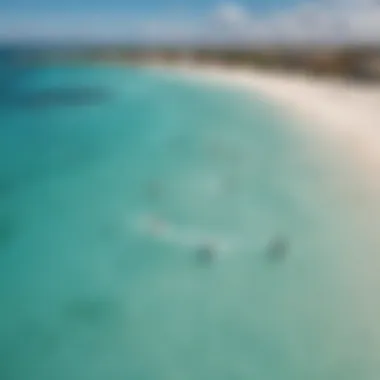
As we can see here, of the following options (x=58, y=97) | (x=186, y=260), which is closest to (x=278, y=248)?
(x=186, y=260)

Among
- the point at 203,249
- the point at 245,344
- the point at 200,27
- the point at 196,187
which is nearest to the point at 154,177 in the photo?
the point at 196,187

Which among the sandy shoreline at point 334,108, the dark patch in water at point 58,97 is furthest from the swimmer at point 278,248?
the dark patch in water at point 58,97

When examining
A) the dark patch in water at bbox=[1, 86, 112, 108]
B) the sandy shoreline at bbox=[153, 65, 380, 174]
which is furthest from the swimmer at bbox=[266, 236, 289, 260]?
the dark patch in water at bbox=[1, 86, 112, 108]

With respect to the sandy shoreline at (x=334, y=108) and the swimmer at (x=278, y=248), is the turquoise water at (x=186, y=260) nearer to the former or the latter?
the swimmer at (x=278, y=248)

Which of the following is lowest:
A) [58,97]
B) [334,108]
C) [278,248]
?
[278,248]

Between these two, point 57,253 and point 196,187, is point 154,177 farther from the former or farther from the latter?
point 57,253

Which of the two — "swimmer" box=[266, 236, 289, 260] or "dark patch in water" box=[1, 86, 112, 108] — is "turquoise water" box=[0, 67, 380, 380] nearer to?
"swimmer" box=[266, 236, 289, 260]

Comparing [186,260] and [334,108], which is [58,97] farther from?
[186,260]
